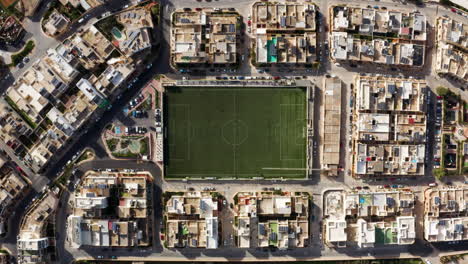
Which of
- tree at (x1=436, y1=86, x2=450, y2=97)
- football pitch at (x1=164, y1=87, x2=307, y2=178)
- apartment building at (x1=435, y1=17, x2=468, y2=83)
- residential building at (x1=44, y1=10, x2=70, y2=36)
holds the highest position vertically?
residential building at (x1=44, y1=10, x2=70, y2=36)

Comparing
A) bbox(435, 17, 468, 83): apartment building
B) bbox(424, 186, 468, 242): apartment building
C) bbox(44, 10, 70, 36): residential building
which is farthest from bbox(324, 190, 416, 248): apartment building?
bbox(44, 10, 70, 36): residential building

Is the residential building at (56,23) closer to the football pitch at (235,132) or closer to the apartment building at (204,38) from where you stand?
the apartment building at (204,38)

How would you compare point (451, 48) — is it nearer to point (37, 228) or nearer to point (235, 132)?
point (235, 132)

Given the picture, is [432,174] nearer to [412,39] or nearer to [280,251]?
[412,39]

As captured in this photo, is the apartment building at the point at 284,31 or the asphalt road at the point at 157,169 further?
the asphalt road at the point at 157,169

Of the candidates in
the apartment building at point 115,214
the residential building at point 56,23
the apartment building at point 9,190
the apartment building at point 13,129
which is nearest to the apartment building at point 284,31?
the apartment building at point 115,214

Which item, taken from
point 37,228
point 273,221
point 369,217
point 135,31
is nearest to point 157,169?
point 273,221

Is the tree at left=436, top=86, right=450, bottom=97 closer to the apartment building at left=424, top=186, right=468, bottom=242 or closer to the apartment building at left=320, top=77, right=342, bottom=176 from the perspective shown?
the apartment building at left=424, top=186, right=468, bottom=242
